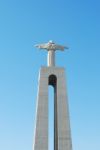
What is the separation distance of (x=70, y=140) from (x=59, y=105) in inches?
141

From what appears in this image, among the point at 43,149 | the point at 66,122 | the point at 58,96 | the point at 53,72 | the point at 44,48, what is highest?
the point at 44,48

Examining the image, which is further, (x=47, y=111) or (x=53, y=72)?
(x=53, y=72)

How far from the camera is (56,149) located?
31953 mm

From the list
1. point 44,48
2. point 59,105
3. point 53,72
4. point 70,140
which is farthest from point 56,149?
point 44,48

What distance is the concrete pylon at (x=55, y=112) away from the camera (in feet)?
101

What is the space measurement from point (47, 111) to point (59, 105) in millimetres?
1381

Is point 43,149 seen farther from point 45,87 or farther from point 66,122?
point 45,87

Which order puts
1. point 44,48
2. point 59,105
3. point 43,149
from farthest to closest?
point 44,48 → point 59,105 → point 43,149

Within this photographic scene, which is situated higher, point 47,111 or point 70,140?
point 47,111

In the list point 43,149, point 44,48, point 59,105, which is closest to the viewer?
point 43,149

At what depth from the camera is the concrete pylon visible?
30672 mm

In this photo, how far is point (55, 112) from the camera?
1304 inches

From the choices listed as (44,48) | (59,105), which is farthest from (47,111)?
(44,48)

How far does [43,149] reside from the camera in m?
30.3
